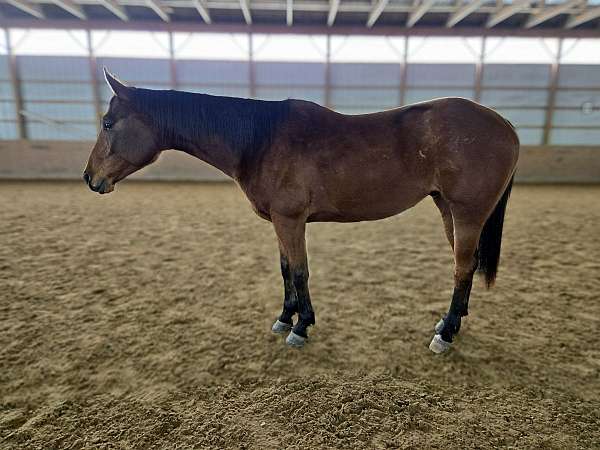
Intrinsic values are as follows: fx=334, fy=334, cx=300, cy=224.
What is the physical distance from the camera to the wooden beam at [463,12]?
9852 mm

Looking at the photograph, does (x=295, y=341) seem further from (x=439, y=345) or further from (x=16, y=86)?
(x=16, y=86)

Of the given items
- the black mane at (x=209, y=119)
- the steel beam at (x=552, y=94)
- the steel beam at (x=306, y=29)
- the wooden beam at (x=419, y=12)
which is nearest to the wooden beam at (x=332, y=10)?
the steel beam at (x=306, y=29)

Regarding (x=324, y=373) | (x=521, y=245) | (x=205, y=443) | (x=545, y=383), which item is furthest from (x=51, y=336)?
(x=521, y=245)

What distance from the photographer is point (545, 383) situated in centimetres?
202

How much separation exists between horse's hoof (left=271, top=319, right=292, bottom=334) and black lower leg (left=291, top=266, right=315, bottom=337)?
0.17 meters

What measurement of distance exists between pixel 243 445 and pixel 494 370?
5.34 feet

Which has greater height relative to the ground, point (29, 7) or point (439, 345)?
point (29, 7)

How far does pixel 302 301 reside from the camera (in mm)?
2518

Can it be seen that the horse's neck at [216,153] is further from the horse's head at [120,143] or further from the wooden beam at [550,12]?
the wooden beam at [550,12]

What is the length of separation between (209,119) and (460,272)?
7.04 ft

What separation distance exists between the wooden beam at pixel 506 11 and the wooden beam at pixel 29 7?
15.2m

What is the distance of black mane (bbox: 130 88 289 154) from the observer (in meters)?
2.38

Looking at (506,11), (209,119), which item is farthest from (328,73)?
(209,119)

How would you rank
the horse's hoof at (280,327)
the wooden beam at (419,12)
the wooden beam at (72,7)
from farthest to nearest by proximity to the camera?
the wooden beam at (72,7) → the wooden beam at (419,12) → the horse's hoof at (280,327)
